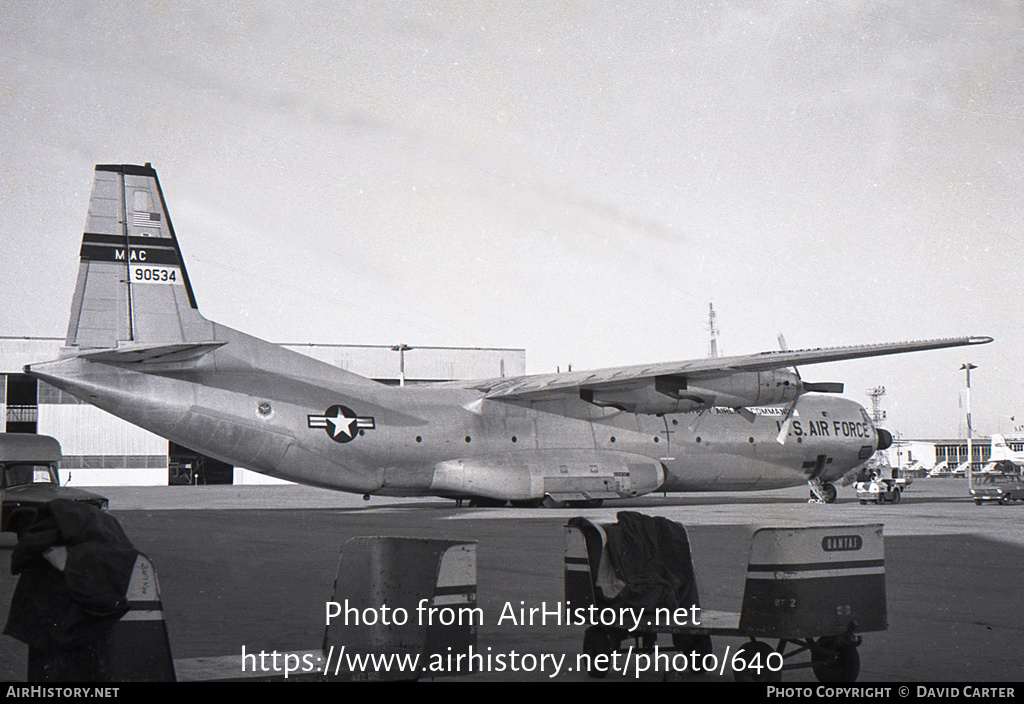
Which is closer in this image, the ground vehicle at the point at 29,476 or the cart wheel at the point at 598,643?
the cart wheel at the point at 598,643

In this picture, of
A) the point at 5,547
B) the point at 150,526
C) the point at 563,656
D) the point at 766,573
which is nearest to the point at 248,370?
the point at 150,526

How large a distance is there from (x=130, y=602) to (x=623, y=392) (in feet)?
56.9

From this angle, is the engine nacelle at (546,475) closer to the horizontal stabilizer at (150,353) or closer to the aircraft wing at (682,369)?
the aircraft wing at (682,369)

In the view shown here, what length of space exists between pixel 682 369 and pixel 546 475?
13.5ft

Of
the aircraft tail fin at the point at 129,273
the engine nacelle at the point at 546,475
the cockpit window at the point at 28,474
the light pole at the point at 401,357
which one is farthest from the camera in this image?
the light pole at the point at 401,357

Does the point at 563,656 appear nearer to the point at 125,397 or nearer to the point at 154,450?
the point at 125,397

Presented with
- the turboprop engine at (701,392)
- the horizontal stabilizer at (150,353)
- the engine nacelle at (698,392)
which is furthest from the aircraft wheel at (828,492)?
the horizontal stabilizer at (150,353)

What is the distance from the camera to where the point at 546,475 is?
2141 cm

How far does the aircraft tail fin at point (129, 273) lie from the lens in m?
17.1

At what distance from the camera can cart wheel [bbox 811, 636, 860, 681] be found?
19.4 feet

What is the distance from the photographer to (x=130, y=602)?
4980 mm

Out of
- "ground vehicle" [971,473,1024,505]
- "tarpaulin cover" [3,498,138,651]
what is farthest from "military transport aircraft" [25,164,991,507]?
"tarpaulin cover" [3,498,138,651]

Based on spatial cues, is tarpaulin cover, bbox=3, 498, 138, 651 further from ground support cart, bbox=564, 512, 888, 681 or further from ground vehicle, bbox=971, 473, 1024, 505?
ground vehicle, bbox=971, 473, 1024, 505

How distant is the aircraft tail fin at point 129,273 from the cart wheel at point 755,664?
46.9 feet
